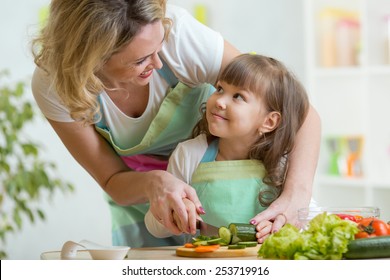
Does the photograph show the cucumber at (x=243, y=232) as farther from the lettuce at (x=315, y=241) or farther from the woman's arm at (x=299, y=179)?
the lettuce at (x=315, y=241)

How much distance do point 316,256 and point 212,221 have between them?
58cm

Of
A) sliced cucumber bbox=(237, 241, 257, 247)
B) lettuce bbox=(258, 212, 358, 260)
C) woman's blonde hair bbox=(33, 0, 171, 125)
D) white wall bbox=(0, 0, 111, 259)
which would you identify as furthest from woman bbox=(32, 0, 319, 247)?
white wall bbox=(0, 0, 111, 259)

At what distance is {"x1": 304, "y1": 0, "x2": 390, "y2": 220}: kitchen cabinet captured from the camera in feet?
13.5

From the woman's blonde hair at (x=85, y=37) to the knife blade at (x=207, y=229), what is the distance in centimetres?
42

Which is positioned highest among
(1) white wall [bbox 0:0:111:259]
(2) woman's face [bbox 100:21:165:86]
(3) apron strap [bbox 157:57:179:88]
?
(2) woman's face [bbox 100:21:165:86]

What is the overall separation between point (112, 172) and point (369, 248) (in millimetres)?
914

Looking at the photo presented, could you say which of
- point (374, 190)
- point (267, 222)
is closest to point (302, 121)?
point (267, 222)

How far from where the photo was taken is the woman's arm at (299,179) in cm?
172

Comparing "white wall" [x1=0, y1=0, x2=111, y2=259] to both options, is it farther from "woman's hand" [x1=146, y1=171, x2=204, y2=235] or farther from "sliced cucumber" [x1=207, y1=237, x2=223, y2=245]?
"sliced cucumber" [x1=207, y1=237, x2=223, y2=245]

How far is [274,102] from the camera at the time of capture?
1933 millimetres

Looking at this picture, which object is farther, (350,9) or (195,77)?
→ (350,9)

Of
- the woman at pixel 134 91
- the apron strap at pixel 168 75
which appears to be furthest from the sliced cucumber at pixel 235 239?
the apron strap at pixel 168 75
